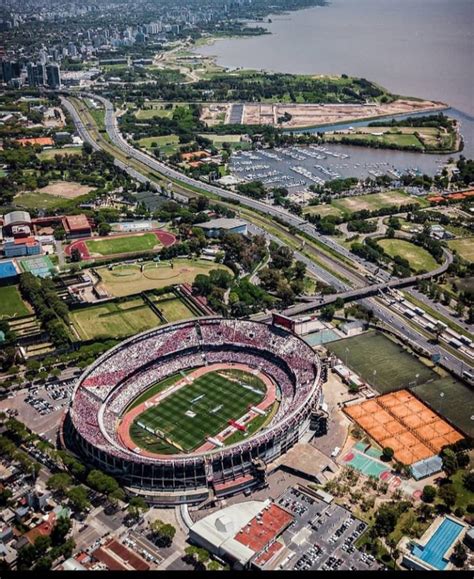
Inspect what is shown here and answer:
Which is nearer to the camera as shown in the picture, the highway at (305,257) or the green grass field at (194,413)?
the green grass field at (194,413)

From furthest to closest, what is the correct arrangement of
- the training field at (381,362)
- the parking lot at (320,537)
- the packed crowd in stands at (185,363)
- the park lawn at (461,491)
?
the training field at (381,362) → the packed crowd in stands at (185,363) → the park lawn at (461,491) → the parking lot at (320,537)

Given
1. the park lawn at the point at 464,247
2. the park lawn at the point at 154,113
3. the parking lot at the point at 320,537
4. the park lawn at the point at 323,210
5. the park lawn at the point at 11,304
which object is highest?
the park lawn at the point at 154,113

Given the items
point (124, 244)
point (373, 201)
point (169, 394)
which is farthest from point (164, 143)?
point (169, 394)

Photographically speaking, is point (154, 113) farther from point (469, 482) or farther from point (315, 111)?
point (469, 482)

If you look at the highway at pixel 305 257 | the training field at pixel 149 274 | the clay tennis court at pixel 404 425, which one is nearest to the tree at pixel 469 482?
the clay tennis court at pixel 404 425

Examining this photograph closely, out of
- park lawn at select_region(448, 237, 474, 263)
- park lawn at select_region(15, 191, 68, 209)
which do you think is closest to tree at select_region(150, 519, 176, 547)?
park lawn at select_region(448, 237, 474, 263)

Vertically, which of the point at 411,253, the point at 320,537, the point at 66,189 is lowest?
the point at 320,537

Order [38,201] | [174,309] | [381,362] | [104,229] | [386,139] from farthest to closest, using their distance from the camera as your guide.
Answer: [386,139], [38,201], [104,229], [174,309], [381,362]

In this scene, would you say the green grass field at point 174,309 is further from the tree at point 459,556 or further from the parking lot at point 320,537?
the tree at point 459,556
